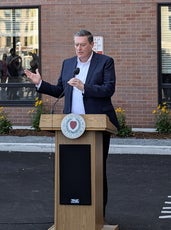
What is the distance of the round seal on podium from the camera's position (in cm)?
548

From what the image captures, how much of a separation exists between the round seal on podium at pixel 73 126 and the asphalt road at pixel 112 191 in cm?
138

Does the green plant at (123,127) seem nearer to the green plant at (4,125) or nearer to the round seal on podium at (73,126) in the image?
the green plant at (4,125)

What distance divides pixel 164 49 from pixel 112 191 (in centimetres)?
653

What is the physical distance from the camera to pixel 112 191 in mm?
8344

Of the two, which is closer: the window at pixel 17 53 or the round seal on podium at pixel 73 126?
the round seal on podium at pixel 73 126

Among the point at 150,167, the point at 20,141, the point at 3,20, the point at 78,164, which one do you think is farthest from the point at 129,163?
the point at 3,20

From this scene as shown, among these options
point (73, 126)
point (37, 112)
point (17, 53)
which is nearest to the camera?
point (73, 126)

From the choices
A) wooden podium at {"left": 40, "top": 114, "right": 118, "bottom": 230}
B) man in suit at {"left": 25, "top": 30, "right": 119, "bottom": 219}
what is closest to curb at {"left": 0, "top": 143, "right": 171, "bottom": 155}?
man in suit at {"left": 25, "top": 30, "right": 119, "bottom": 219}

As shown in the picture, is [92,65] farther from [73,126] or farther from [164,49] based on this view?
[164,49]

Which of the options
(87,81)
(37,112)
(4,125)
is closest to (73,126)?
(87,81)

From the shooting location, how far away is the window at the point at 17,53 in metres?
14.7

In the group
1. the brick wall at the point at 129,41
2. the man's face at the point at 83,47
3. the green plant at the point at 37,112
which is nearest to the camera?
the man's face at the point at 83,47

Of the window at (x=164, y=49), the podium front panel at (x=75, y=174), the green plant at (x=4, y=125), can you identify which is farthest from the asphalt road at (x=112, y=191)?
the window at (x=164, y=49)

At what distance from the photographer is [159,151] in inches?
456
